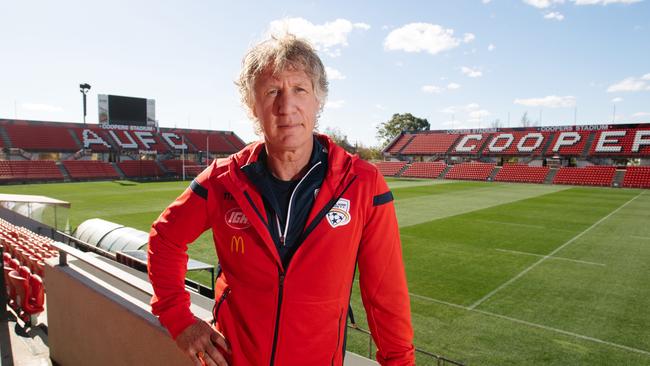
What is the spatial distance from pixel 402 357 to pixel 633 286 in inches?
391

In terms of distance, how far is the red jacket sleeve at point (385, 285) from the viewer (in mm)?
1511

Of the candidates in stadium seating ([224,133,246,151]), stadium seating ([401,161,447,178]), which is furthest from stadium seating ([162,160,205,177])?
stadium seating ([401,161,447,178])

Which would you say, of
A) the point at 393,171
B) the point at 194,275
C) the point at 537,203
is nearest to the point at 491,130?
the point at 393,171

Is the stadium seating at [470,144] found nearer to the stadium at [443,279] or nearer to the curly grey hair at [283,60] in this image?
the stadium at [443,279]

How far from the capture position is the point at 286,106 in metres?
1.56

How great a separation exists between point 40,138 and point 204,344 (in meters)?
52.2

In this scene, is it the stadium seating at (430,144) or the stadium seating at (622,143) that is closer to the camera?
the stadium seating at (622,143)

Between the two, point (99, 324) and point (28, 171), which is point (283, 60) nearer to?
point (99, 324)

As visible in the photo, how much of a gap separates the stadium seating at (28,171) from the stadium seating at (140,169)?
19.8 ft

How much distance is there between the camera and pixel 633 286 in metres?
8.83

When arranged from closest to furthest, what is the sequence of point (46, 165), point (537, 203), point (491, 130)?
point (537, 203)
point (46, 165)
point (491, 130)

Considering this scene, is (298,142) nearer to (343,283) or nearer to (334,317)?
(343,283)

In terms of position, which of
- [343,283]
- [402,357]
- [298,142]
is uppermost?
[298,142]

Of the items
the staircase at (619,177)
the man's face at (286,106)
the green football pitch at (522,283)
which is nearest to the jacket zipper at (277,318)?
the man's face at (286,106)
